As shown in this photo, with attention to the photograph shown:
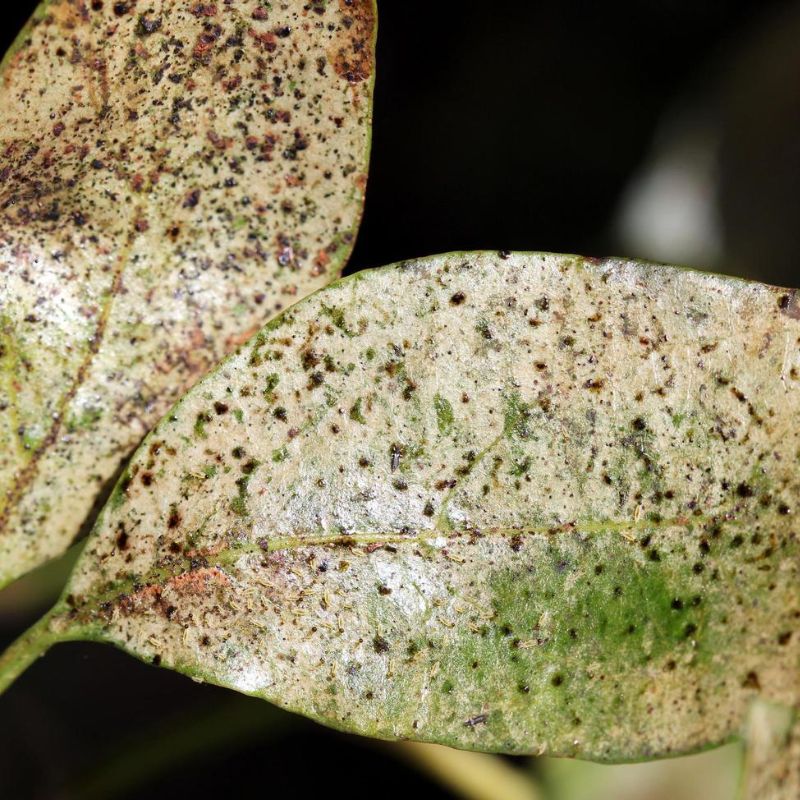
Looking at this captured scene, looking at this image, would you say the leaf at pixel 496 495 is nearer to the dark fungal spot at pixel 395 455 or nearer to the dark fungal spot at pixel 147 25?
the dark fungal spot at pixel 395 455

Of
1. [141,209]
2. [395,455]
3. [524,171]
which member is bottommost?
[395,455]

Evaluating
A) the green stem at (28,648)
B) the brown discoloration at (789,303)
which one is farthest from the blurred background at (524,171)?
the brown discoloration at (789,303)

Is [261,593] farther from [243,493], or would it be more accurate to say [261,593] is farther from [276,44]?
[276,44]

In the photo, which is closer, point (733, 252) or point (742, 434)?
point (742, 434)

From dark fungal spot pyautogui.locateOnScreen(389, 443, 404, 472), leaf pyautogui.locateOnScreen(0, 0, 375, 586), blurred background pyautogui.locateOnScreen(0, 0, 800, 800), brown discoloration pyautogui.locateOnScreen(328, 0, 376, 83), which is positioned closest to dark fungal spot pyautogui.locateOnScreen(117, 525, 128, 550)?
leaf pyautogui.locateOnScreen(0, 0, 375, 586)

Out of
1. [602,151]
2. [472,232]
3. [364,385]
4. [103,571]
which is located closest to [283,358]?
[364,385]

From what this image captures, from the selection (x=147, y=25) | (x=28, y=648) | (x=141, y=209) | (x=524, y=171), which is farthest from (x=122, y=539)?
(x=524, y=171)

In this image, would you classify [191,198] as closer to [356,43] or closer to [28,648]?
[356,43]
